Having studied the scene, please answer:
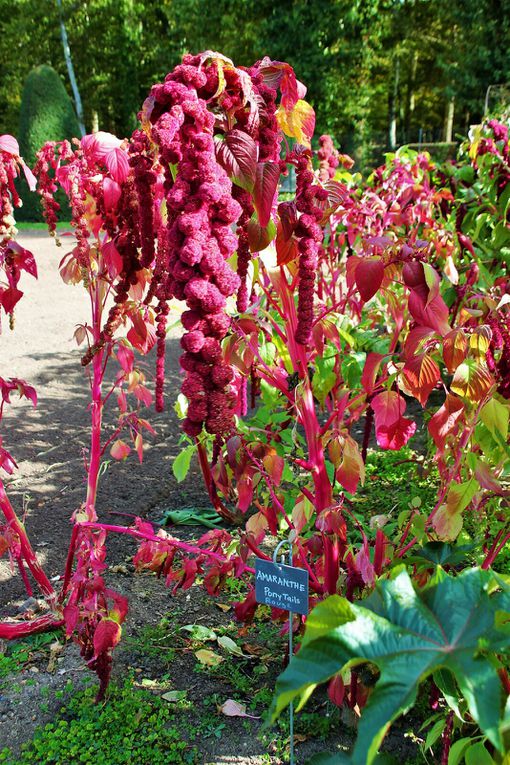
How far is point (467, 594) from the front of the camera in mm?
877

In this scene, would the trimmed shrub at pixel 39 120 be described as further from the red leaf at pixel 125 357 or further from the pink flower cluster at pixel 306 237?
the pink flower cluster at pixel 306 237

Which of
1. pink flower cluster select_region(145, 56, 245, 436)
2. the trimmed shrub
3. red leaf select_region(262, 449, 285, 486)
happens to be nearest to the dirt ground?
red leaf select_region(262, 449, 285, 486)

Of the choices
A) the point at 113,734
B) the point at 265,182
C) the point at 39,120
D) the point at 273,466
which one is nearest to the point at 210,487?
the point at 273,466

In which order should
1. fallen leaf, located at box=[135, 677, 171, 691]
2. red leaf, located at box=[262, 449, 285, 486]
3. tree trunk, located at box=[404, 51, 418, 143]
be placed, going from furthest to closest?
tree trunk, located at box=[404, 51, 418, 143]
fallen leaf, located at box=[135, 677, 171, 691]
red leaf, located at box=[262, 449, 285, 486]

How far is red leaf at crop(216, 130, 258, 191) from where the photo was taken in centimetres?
123

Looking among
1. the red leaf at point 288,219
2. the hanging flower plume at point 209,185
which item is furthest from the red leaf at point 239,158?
the red leaf at point 288,219

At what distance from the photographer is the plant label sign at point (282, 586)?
139cm

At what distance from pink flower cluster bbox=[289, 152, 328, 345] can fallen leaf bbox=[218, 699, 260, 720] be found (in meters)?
1.02

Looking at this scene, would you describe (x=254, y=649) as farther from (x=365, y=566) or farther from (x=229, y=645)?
(x=365, y=566)

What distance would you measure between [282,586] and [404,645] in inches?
25.3

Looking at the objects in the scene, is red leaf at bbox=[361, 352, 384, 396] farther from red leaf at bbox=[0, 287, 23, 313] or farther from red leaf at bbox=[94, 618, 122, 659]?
red leaf at bbox=[0, 287, 23, 313]

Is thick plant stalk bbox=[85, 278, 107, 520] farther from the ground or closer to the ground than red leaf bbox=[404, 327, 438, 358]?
closer to the ground

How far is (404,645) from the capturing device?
799 mm

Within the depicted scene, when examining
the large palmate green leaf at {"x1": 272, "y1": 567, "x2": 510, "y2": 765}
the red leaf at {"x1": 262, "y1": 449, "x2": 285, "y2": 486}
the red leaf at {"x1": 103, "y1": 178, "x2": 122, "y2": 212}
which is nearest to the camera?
the large palmate green leaf at {"x1": 272, "y1": 567, "x2": 510, "y2": 765}
